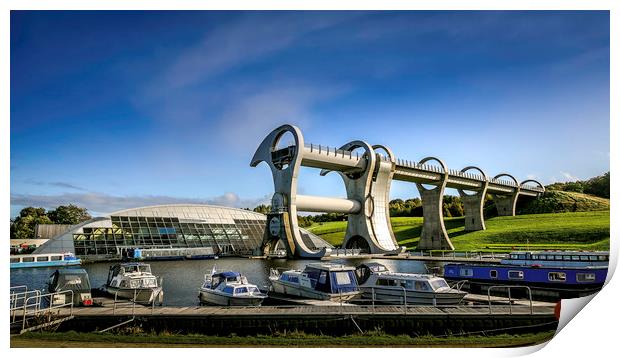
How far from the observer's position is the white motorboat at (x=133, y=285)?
80.5 feet

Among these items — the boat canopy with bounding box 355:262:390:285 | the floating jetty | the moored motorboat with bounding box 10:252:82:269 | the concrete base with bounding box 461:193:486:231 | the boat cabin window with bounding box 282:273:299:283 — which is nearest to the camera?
the floating jetty

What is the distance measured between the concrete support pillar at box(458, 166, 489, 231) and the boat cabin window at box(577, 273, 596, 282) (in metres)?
58.2

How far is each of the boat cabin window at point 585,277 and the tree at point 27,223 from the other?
7600cm

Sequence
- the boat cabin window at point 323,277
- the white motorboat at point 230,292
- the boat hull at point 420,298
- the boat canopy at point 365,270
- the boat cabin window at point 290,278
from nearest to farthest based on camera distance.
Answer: the boat hull at point 420,298
the white motorboat at point 230,292
the boat cabin window at point 323,277
the boat cabin window at point 290,278
the boat canopy at point 365,270

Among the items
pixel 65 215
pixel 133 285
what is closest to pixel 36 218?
pixel 65 215

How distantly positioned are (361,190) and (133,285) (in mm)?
44319

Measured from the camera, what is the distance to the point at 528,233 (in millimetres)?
63000

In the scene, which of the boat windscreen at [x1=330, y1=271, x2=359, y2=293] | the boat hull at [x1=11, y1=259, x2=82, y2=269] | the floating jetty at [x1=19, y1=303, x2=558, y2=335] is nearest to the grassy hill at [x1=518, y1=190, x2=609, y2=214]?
the boat windscreen at [x1=330, y1=271, x2=359, y2=293]

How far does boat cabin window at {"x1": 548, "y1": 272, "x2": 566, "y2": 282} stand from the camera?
24797 mm

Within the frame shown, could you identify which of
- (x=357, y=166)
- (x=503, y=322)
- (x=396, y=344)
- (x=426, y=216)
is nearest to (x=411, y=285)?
(x=503, y=322)

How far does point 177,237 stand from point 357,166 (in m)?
28.5

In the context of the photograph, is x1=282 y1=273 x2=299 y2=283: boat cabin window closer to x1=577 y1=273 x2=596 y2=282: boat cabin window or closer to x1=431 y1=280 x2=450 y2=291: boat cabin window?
x1=431 y1=280 x2=450 y2=291: boat cabin window

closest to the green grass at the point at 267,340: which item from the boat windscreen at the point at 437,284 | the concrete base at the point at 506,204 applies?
the boat windscreen at the point at 437,284

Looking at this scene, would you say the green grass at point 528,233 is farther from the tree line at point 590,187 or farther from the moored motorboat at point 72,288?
the moored motorboat at point 72,288
